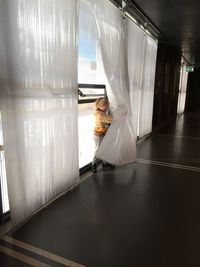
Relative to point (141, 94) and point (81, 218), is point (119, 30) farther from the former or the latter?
point (81, 218)

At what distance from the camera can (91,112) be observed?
12.3ft

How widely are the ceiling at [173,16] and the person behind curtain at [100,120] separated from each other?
5.72 ft

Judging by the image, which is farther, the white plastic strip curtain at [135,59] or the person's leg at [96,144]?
the white plastic strip curtain at [135,59]

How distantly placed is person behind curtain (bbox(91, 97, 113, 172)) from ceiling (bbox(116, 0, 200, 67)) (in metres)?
1.74

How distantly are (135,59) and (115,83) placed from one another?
131cm

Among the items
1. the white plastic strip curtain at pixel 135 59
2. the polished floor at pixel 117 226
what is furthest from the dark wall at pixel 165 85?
the polished floor at pixel 117 226

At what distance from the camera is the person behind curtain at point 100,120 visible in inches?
139

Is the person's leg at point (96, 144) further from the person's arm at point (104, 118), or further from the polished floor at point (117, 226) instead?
the person's arm at point (104, 118)

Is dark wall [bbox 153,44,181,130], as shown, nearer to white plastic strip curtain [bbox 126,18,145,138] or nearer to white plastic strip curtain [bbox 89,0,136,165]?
white plastic strip curtain [bbox 126,18,145,138]

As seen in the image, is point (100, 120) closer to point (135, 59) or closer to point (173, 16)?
point (135, 59)

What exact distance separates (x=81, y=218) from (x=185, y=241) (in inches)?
40.4

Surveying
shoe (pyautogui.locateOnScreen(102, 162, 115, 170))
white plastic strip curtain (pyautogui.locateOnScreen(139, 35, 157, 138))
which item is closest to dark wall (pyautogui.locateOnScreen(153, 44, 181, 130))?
white plastic strip curtain (pyautogui.locateOnScreen(139, 35, 157, 138))

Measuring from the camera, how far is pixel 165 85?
858 cm

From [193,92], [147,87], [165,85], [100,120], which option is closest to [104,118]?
[100,120]
